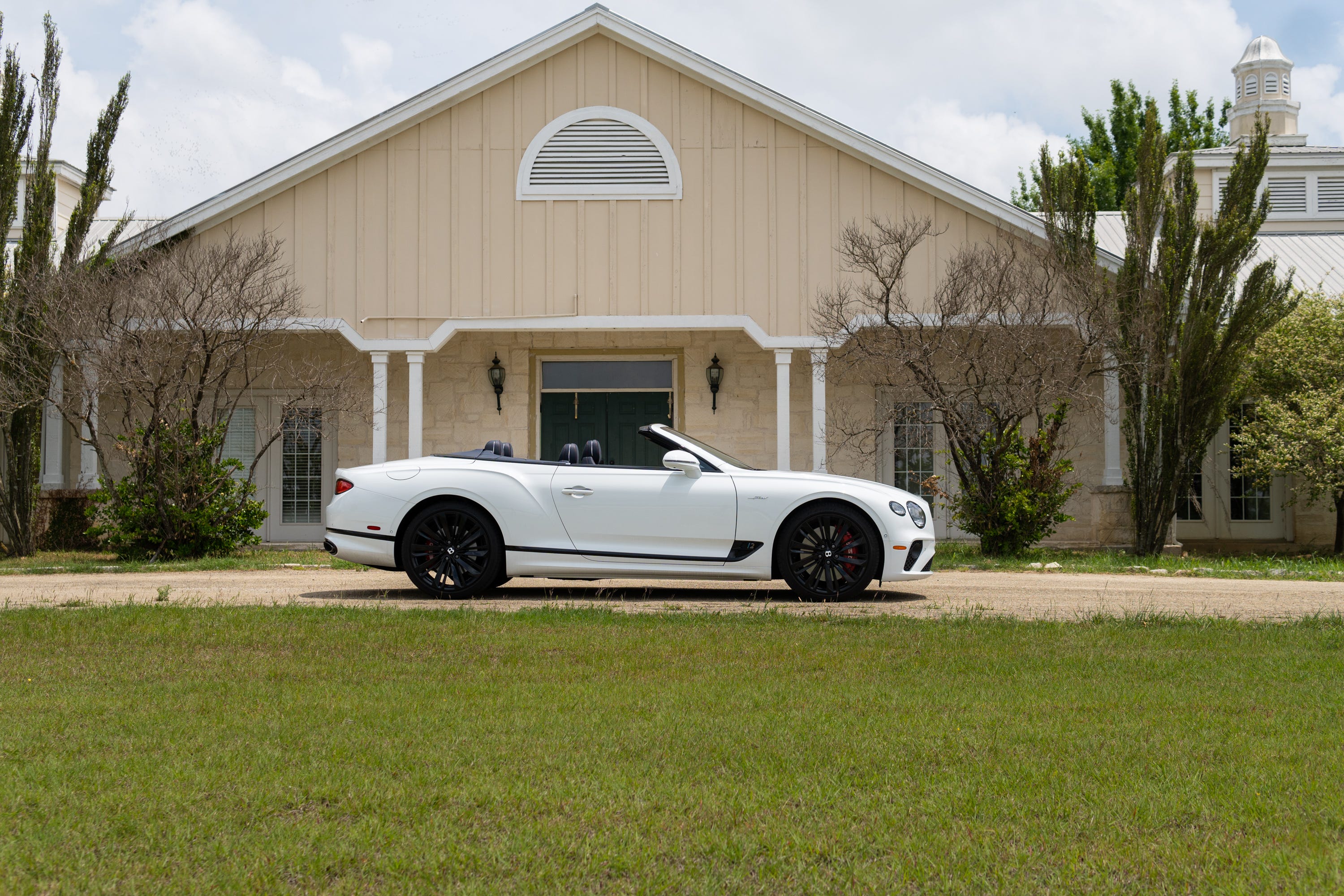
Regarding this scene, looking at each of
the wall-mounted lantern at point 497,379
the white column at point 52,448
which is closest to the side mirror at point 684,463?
the wall-mounted lantern at point 497,379

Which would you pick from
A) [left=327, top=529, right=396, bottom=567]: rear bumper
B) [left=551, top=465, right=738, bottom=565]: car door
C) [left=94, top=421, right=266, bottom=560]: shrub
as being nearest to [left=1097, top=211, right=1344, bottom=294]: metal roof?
[left=551, top=465, right=738, bottom=565]: car door

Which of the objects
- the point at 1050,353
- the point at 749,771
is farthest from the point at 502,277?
the point at 749,771

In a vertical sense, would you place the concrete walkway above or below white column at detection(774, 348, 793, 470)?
below

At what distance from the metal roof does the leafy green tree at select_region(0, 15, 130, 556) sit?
1439 centimetres

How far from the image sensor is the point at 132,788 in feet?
11.8

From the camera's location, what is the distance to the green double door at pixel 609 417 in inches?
679

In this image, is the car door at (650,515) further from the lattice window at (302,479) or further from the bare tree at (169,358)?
the lattice window at (302,479)

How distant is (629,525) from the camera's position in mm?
8812

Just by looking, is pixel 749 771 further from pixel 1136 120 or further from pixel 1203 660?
pixel 1136 120

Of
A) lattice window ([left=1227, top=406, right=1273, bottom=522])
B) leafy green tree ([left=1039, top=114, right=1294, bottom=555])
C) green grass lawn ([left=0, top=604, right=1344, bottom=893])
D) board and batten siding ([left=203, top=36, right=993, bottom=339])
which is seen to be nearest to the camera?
green grass lawn ([left=0, top=604, right=1344, bottom=893])

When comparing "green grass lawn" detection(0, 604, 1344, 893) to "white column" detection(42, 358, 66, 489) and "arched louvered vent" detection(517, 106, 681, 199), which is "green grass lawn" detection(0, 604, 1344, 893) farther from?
"white column" detection(42, 358, 66, 489)

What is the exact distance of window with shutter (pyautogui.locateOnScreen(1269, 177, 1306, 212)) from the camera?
23.2 meters

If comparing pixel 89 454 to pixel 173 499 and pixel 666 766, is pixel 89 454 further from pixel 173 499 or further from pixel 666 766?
pixel 666 766

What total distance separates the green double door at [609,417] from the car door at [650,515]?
833 centimetres
